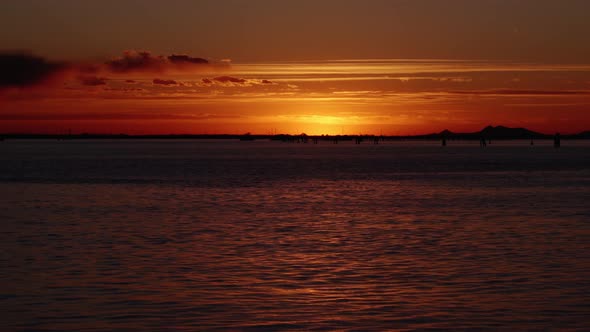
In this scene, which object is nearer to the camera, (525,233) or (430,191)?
(525,233)

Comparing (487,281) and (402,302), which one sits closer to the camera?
(402,302)

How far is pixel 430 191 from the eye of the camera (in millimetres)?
64000

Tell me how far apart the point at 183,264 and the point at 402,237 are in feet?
32.5

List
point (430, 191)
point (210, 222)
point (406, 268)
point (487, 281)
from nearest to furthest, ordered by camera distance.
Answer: point (487, 281) → point (406, 268) → point (210, 222) → point (430, 191)

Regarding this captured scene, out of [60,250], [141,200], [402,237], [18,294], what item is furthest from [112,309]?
[141,200]

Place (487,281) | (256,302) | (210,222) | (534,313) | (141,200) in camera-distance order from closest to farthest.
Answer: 1. (534,313)
2. (256,302)
3. (487,281)
4. (210,222)
5. (141,200)

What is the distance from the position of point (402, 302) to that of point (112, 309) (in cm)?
625

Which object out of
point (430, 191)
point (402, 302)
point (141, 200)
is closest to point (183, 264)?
point (402, 302)

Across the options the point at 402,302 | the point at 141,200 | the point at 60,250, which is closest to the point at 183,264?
the point at 60,250

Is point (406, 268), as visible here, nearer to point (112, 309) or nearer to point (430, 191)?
point (112, 309)

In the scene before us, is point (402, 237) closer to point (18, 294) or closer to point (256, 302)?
point (256, 302)

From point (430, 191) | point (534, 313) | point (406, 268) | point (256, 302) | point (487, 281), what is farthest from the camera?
point (430, 191)

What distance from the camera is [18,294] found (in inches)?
840

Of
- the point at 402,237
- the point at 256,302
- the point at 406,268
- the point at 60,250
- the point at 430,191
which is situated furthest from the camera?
the point at 430,191
